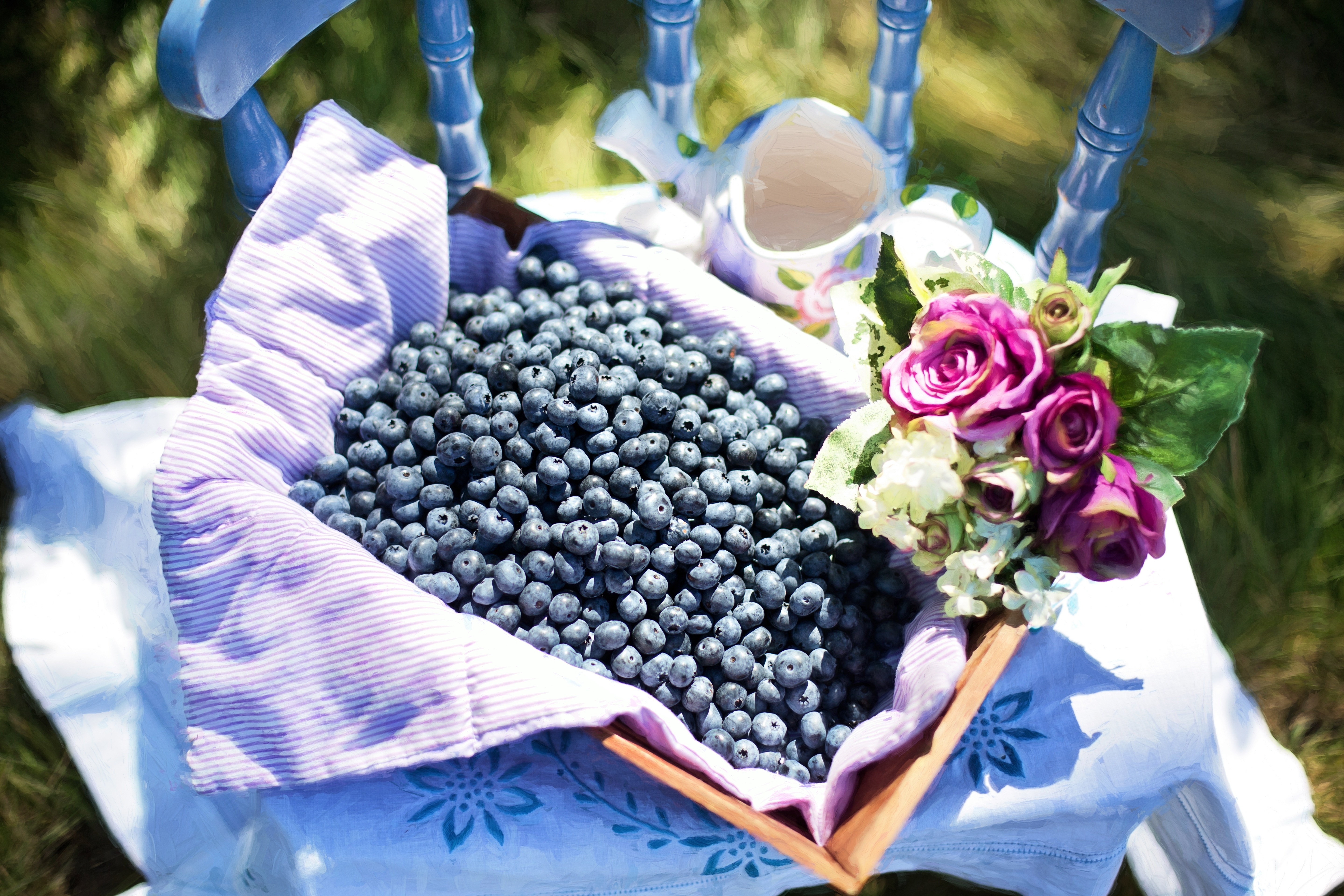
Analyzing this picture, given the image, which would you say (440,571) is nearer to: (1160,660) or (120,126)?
(1160,660)

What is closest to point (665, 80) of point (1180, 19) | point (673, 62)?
point (673, 62)

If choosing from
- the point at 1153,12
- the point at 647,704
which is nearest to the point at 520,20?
the point at 1153,12

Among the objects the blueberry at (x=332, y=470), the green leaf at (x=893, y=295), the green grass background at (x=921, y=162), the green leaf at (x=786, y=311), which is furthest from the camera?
the green grass background at (x=921, y=162)

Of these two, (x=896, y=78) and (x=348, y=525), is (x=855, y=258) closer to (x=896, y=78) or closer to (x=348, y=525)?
(x=896, y=78)

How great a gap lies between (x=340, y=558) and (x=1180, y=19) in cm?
73

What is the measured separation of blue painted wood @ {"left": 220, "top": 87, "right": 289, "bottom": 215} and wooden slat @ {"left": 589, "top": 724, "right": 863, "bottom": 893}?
569mm

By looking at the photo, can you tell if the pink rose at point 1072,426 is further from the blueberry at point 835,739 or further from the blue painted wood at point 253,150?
the blue painted wood at point 253,150

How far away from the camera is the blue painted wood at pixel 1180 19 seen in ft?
2.28

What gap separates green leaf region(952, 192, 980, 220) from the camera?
941 millimetres

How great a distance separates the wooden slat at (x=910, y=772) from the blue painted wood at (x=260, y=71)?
674 mm

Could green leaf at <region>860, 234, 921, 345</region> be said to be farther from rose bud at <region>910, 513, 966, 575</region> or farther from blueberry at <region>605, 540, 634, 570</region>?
blueberry at <region>605, 540, 634, 570</region>

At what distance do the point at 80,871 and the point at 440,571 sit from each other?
2.28ft

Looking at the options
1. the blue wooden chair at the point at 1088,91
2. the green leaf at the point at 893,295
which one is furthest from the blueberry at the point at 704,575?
the blue wooden chair at the point at 1088,91

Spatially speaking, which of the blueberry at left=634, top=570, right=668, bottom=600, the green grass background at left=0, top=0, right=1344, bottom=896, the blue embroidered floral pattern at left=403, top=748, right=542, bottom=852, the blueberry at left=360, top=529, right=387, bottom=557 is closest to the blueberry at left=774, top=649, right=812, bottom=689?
the blueberry at left=634, top=570, right=668, bottom=600
